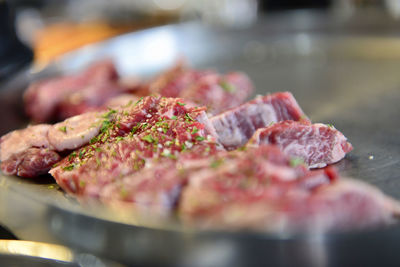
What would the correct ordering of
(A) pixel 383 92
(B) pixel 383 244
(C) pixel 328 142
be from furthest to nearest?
1. (A) pixel 383 92
2. (C) pixel 328 142
3. (B) pixel 383 244

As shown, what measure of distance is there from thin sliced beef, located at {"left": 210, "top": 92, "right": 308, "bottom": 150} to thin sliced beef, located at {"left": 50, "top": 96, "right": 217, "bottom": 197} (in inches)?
9.4

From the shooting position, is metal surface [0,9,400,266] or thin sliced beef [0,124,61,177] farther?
thin sliced beef [0,124,61,177]

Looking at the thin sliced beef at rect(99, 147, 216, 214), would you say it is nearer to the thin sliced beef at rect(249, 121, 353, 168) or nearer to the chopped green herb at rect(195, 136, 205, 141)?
the chopped green herb at rect(195, 136, 205, 141)

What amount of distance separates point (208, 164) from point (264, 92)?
74.2 inches

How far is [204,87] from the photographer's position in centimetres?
303

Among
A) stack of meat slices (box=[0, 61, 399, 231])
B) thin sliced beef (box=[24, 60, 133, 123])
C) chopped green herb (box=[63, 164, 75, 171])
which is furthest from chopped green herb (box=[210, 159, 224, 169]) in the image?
thin sliced beef (box=[24, 60, 133, 123])

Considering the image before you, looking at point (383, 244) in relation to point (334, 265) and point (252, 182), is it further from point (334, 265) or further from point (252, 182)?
point (252, 182)

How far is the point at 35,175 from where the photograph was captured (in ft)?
7.59

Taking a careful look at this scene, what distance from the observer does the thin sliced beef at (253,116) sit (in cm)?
231

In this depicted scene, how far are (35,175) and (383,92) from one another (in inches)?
100

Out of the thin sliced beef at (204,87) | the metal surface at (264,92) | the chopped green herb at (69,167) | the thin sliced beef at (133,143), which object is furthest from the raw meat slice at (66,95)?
the chopped green herb at (69,167)

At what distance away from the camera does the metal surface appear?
144 centimetres

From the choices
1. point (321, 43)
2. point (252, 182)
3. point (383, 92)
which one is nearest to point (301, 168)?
point (252, 182)

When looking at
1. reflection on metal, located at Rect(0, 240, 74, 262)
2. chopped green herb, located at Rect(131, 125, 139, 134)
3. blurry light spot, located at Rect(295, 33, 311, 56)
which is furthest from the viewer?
blurry light spot, located at Rect(295, 33, 311, 56)
